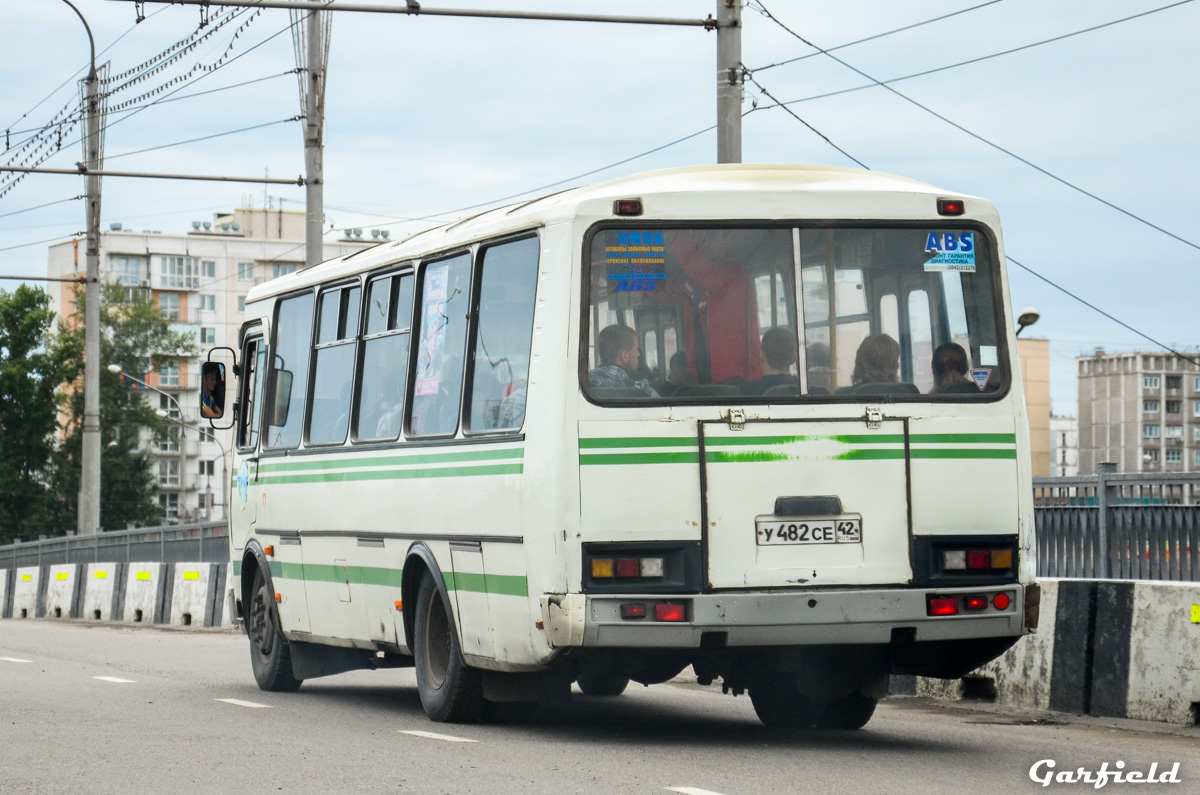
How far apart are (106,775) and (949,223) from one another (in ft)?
16.3

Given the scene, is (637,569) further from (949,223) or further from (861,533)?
(949,223)

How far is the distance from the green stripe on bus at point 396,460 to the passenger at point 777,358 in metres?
1.31

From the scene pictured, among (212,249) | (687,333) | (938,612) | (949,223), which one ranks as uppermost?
(212,249)

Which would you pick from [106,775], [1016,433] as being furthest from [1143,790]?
[106,775]

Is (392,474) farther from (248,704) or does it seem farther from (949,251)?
(949,251)

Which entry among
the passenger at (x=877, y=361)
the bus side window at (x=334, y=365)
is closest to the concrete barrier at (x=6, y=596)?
the bus side window at (x=334, y=365)

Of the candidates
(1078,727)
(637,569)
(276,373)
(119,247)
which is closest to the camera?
(637,569)

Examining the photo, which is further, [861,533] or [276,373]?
[276,373]

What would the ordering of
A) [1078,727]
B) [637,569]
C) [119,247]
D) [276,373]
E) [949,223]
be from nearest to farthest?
1. [637,569]
2. [949,223]
3. [1078,727]
4. [276,373]
5. [119,247]

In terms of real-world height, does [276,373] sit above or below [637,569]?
above

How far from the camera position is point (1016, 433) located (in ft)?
33.8

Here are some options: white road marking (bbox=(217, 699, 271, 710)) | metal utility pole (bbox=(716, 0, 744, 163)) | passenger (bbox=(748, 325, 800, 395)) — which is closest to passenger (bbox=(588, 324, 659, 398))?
passenger (bbox=(748, 325, 800, 395))

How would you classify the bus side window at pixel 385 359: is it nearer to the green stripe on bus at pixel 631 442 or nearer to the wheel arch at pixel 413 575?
the wheel arch at pixel 413 575

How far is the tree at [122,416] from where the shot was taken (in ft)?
Answer: 327
